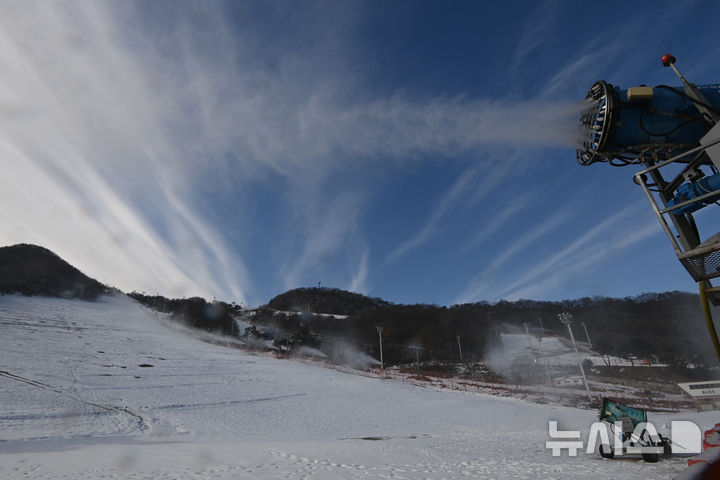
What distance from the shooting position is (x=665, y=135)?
20.0 ft

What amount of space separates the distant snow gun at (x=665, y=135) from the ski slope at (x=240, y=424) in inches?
271

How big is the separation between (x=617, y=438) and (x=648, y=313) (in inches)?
5967

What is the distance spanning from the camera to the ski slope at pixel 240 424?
8.63 metres

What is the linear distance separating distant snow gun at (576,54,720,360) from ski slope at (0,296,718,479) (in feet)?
22.6

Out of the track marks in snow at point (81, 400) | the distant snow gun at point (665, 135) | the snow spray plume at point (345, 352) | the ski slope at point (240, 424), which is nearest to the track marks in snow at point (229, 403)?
the ski slope at point (240, 424)

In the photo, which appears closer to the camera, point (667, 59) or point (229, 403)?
point (667, 59)

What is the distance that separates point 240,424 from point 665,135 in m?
17.7

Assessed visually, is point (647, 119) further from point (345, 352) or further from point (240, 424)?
point (345, 352)

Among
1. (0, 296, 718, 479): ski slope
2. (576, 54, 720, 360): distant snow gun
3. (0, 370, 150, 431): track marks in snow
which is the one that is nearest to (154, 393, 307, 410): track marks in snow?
(0, 296, 718, 479): ski slope

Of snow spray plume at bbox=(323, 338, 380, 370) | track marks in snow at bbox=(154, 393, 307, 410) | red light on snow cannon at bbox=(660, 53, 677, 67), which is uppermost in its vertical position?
red light on snow cannon at bbox=(660, 53, 677, 67)

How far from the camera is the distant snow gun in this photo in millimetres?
5492

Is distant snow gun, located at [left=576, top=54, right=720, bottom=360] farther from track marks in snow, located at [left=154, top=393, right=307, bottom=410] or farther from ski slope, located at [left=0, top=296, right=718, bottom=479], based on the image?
track marks in snow, located at [left=154, top=393, right=307, bottom=410]

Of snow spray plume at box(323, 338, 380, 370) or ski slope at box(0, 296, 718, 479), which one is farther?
snow spray plume at box(323, 338, 380, 370)

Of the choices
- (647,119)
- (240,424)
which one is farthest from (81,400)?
(647,119)
